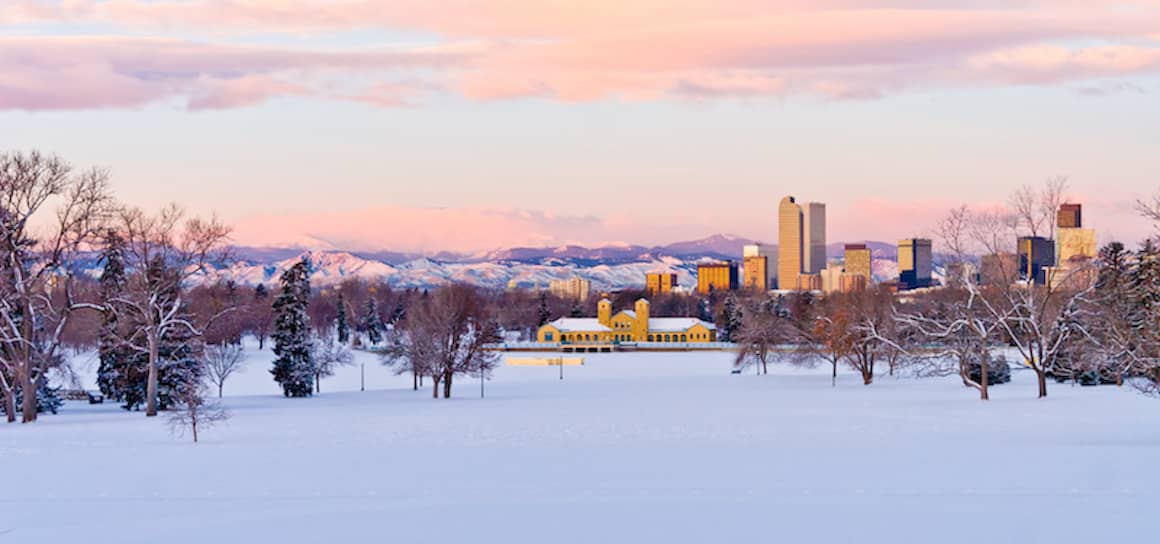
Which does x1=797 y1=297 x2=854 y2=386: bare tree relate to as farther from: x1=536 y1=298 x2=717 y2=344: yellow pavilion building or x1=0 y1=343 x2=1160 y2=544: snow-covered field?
x1=536 y1=298 x2=717 y2=344: yellow pavilion building

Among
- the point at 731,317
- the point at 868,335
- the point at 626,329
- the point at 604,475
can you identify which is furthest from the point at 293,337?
the point at 626,329

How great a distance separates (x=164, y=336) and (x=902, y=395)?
3113 centimetres

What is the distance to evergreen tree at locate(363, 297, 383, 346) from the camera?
13525 cm

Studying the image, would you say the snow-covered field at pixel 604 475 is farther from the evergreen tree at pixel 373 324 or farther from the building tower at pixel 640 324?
the building tower at pixel 640 324

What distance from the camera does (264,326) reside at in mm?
115625

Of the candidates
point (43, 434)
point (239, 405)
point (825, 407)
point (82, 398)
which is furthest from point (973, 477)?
point (82, 398)

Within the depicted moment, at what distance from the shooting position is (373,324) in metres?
138

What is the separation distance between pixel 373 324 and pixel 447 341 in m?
83.3

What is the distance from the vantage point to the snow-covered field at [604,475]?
59.3 ft

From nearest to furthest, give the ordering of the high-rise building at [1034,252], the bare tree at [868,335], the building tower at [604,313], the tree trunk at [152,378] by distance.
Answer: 1. the tree trunk at [152,378]
2. the high-rise building at [1034,252]
3. the bare tree at [868,335]
4. the building tower at [604,313]

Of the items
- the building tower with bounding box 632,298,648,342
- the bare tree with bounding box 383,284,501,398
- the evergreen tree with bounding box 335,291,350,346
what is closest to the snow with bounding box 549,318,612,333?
the building tower with bounding box 632,298,648,342

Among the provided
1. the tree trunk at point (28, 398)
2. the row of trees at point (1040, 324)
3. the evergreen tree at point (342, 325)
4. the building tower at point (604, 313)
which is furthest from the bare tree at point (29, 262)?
the building tower at point (604, 313)

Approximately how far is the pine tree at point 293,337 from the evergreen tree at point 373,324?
74281 millimetres

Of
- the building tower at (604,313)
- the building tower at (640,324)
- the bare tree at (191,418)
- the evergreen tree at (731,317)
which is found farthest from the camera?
the building tower at (604,313)
